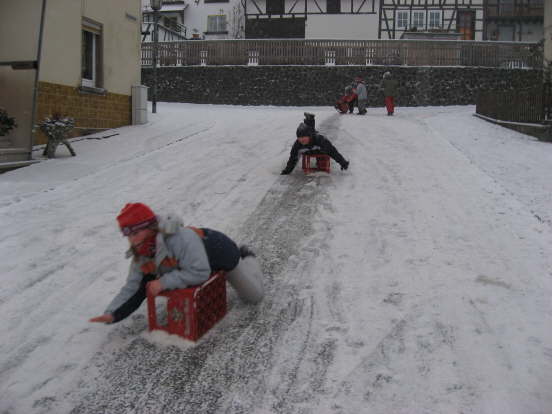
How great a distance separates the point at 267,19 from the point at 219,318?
30.3 m

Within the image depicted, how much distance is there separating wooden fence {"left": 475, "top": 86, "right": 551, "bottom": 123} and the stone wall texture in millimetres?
6809

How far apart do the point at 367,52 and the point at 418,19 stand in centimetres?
773

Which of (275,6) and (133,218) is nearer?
(133,218)

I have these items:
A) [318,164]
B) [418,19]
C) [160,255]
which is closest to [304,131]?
[318,164]

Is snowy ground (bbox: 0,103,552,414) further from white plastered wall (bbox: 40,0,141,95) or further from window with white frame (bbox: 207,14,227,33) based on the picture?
window with white frame (bbox: 207,14,227,33)

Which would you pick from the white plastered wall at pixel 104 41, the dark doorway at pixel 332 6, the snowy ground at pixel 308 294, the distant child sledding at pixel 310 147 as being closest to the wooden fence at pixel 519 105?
the snowy ground at pixel 308 294

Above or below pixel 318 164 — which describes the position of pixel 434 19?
above

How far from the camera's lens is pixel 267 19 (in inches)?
1262

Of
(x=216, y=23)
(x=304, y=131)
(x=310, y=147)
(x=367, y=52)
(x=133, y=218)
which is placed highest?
(x=216, y=23)

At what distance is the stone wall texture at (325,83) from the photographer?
79.4 ft

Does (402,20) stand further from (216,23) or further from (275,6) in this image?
(216,23)

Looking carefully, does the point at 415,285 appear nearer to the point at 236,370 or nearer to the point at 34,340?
the point at 236,370

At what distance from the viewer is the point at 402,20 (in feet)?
99.5

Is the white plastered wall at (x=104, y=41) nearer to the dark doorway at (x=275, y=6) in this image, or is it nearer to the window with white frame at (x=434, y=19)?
the dark doorway at (x=275, y=6)
